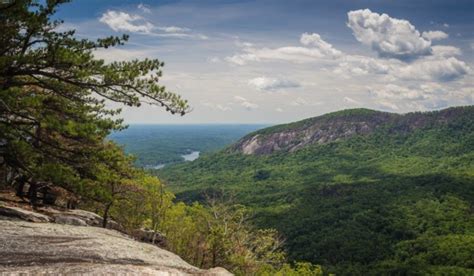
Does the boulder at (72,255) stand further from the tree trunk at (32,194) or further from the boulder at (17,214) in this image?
the tree trunk at (32,194)

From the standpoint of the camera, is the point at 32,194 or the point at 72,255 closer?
the point at 72,255

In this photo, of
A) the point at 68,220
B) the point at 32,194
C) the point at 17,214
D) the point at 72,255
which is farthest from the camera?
the point at 32,194


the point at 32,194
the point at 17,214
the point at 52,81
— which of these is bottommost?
the point at 32,194

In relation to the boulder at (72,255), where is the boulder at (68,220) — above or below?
below

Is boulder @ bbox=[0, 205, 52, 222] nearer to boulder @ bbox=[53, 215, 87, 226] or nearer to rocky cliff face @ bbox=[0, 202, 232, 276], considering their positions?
rocky cliff face @ bbox=[0, 202, 232, 276]

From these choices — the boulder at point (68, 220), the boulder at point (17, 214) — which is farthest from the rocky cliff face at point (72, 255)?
the boulder at point (68, 220)

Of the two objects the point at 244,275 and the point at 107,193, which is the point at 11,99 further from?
the point at 244,275

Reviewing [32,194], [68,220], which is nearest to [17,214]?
[68,220]

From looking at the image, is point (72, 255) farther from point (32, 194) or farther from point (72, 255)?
point (32, 194)

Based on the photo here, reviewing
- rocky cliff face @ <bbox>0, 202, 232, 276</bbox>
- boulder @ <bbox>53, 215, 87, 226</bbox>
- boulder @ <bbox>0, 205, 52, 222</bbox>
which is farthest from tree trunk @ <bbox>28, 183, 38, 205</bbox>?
rocky cliff face @ <bbox>0, 202, 232, 276</bbox>
